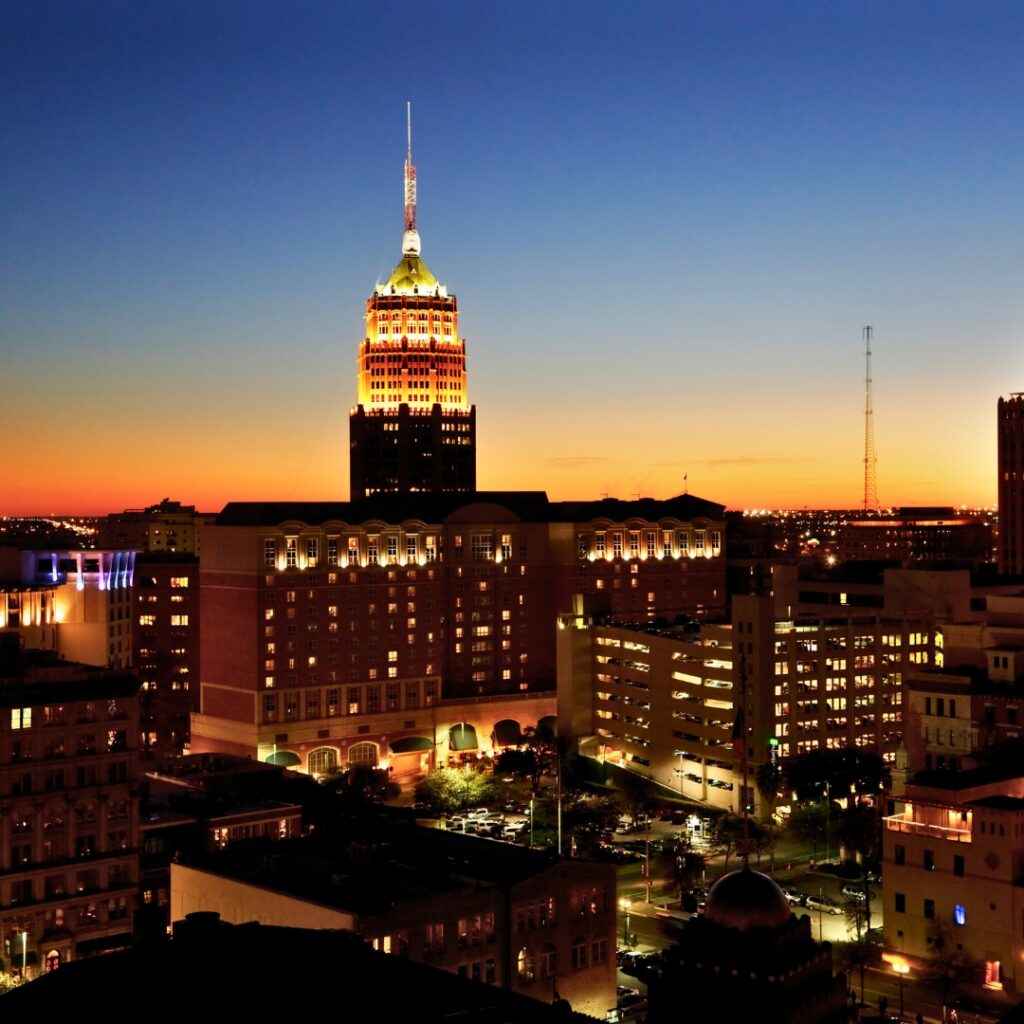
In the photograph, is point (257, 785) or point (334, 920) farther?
point (257, 785)

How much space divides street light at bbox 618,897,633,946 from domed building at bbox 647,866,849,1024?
1612 inches

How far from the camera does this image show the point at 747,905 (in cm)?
3934

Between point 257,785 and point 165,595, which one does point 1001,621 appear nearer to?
point 257,785

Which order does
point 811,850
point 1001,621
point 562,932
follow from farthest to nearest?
1. point 1001,621
2. point 811,850
3. point 562,932

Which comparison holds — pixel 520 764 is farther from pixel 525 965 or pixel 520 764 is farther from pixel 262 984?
pixel 262 984

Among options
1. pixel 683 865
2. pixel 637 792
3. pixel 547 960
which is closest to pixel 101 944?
pixel 547 960

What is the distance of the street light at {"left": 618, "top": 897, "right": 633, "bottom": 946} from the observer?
79806 millimetres

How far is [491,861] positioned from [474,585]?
282ft

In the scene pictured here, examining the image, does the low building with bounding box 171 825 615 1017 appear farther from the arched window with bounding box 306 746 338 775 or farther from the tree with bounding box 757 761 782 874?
the arched window with bounding box 306 746 338 775

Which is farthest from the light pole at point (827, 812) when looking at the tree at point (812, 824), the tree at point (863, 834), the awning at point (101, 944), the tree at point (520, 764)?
the awning at point (101, 944)

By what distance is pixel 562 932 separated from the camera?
66.1 m

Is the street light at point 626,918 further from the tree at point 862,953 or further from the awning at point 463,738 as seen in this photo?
the awning at point 463,738

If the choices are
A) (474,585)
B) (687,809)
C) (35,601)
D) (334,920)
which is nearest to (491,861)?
(334,920)

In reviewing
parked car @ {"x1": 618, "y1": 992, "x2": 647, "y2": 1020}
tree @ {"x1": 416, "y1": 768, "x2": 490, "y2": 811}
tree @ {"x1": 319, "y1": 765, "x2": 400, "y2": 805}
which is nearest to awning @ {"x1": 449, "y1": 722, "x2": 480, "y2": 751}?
tree @ {"x1": 319, "y1": 765, "x2": 400, "y2": 805}
